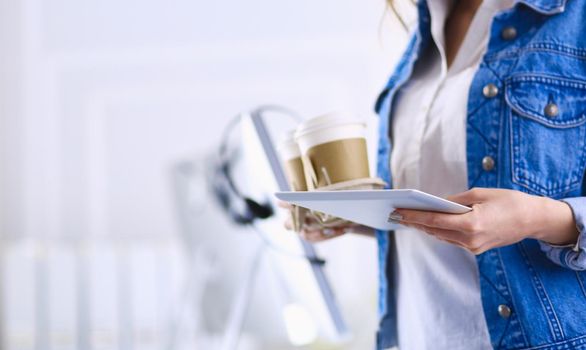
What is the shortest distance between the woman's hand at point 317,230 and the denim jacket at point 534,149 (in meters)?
0.26

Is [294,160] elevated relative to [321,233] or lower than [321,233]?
elevated

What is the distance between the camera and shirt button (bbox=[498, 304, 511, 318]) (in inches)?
32.7

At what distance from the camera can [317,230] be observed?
1064mm

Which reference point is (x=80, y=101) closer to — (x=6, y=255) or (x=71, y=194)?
(x=71, y=194)

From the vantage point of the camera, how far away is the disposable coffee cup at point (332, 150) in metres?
0.90

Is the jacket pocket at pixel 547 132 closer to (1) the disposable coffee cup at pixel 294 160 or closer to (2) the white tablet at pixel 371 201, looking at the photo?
(2) the white tablet at pixel 371 201

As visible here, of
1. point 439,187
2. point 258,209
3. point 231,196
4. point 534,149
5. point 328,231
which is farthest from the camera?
point 231,196

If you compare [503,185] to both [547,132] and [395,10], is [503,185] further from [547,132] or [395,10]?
[395,10]

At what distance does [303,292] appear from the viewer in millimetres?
1424

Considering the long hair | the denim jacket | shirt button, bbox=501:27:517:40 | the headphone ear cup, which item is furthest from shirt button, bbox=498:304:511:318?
the headphone ear cup

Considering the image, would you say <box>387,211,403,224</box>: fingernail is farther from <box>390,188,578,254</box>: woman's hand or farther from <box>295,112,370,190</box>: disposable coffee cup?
<box>295,112,370,190</box>: disposable coffee cup

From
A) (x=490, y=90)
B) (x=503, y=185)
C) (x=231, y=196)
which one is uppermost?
(x=490, y=90)

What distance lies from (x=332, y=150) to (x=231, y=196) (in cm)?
91

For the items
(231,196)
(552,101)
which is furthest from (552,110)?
(231,196)
